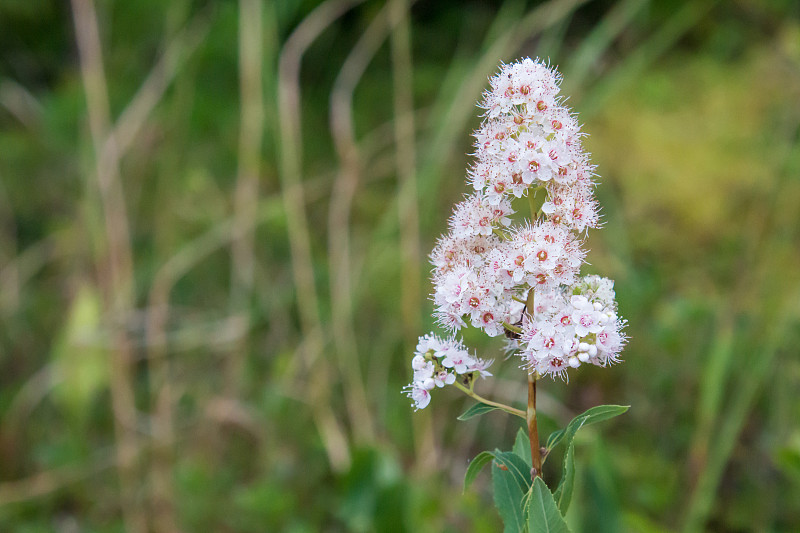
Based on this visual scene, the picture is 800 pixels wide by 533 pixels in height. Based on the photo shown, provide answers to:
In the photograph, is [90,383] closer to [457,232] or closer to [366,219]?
[366,219]

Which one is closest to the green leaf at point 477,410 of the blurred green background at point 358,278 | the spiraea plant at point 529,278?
the spiraea plant at point 529,278

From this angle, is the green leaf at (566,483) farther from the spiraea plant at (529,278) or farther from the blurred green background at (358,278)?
the blurred green background at (358,278)

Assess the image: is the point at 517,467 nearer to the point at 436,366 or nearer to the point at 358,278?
the point at 436,366

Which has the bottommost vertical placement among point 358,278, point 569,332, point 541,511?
point 541,511

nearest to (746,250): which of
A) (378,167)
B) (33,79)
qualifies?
(378,167)

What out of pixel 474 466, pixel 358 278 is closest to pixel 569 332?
pixel 474 466
